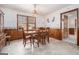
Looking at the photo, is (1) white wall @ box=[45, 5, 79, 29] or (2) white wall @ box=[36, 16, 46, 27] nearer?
(1) white wall @ box=[45, 5, 79, 29]

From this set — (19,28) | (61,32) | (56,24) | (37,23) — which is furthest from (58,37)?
(19,28)

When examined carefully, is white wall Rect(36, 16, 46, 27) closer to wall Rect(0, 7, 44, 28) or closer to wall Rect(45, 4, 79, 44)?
wall Rect(45, 4, 79, 44)

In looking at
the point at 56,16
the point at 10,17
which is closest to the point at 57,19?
the point at 56,16

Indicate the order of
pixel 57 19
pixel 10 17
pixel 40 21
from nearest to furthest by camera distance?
pixel 10 17 < pixel 57 19 < pixel 40 21

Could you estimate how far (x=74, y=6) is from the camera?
4.38m

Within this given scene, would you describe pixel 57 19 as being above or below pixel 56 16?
below

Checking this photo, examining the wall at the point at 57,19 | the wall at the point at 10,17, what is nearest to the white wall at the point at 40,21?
the wall at the point at 57,19

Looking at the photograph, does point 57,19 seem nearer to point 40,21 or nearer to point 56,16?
point 56,16

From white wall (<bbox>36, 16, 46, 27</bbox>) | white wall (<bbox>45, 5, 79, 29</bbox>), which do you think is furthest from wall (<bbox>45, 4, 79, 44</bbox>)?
white wall (<bbox>36, 16, 46, 27</bbox>)

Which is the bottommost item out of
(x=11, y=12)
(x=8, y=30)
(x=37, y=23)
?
(x=8, y=30)

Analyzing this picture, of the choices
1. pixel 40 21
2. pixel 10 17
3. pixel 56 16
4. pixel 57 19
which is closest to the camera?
pixel 10 17
